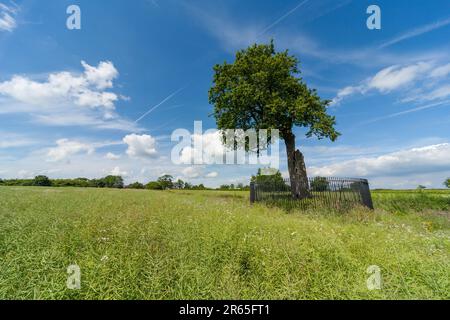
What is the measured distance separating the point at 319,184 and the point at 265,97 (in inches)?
332

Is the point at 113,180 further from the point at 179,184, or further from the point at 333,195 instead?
the point at 333,195

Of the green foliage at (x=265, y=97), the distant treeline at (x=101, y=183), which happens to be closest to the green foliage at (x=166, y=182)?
the distant treeline at (x=101, y=183)

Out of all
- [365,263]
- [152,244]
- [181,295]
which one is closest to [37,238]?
[152,244]

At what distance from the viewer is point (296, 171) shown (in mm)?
16766

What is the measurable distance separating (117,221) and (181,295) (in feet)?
10.6

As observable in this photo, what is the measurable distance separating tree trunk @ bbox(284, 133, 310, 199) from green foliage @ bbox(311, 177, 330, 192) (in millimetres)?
697

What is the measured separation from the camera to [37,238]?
3.89 metres

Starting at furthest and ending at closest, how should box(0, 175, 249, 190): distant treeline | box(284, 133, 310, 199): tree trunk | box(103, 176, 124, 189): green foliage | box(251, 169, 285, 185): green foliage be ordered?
1. box(103, 176, 124, 189): green foliage
2. box(0, 175, 249, 190): distant treeline
3. box(251, 169, 285, 185): green foliage
4. box(284, 133, 310, 199): tree trunk

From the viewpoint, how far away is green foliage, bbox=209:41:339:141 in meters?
16.0

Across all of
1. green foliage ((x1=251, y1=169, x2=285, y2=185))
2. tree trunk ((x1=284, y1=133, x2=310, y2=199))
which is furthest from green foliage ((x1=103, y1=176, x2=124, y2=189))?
tree trunk ((x1=284, y1=133, x2=310, y2=199))

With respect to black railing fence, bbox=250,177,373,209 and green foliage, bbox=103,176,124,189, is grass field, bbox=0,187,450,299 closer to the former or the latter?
black railing fence, bbox=250,177,373,209

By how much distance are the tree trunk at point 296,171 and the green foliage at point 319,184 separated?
0.70 metres

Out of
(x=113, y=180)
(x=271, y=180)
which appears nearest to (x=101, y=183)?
(x=113, y=180)

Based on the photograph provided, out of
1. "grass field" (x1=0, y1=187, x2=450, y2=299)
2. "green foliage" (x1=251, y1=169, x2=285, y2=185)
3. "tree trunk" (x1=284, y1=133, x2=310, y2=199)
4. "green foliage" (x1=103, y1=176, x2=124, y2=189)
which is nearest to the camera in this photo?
"grass field" (x1=0, y1=187, x2=450, y2=299)
